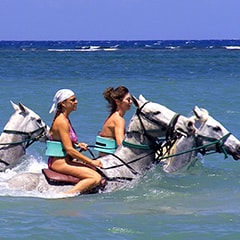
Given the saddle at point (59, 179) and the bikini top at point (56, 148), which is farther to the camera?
the saddle at point (59, 179)

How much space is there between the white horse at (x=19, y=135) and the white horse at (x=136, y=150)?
124 centimetres

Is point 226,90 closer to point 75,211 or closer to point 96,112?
point 96,112

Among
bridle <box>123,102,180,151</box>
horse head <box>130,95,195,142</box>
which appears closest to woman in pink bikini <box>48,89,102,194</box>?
bridle <box>123,102,180,151</box>

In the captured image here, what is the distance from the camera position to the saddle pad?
911 centimetres

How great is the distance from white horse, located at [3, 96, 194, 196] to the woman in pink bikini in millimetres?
138

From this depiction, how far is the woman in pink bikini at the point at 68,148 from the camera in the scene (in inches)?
351

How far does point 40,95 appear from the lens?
27.6 meters

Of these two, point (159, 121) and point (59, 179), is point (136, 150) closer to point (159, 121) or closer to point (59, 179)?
point (159, 121)

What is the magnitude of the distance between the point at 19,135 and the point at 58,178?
5.87 ft

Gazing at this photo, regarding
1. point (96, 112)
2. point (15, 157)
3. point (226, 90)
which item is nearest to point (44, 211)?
point (15, 157)

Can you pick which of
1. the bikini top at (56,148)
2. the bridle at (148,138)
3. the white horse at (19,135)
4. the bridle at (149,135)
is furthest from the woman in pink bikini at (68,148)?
the white horse at (19,135)

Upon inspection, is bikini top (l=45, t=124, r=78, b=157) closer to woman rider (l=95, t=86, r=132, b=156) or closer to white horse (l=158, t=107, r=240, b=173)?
woman rider (l=95, t=86, r=132, b=156)

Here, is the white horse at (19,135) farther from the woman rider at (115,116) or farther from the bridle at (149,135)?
the bridle at (149,135)

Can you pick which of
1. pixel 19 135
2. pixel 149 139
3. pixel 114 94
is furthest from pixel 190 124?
pixel 19 135
